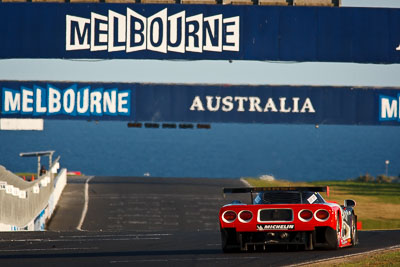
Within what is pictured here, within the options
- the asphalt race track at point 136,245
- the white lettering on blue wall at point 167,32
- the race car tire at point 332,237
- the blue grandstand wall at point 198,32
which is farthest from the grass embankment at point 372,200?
the race car tire at point 332,237

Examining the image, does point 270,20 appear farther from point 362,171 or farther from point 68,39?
point 362,171

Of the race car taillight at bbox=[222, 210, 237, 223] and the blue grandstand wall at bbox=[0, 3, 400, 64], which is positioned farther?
the blue grandstand wall at bbox=[0, 3, 400, 64]

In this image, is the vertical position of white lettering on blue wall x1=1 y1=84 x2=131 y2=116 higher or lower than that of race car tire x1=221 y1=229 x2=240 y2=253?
higher

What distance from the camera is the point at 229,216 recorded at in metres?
16.3

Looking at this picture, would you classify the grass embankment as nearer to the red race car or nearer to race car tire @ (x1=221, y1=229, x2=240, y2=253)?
the red race car

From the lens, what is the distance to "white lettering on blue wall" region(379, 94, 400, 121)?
50.8 m

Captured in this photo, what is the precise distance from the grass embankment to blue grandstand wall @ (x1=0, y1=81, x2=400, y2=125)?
5.31 meters

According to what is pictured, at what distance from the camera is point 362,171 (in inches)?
7844

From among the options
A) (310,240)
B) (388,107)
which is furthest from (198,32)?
(310,240)

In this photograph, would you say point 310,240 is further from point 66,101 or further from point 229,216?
point 66,101

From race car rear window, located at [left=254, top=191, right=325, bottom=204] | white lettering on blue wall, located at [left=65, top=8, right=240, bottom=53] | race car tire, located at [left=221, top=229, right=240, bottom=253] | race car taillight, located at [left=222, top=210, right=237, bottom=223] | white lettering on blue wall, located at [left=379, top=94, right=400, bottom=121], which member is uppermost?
white lettering on blue wall, located at [left=65, top=8, right=240, bottom=53]

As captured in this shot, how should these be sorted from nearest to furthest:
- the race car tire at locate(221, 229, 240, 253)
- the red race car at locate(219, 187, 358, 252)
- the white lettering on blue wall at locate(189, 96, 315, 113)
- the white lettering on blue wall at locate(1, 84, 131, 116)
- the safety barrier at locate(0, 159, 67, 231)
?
the red race car at locate(219, 187, 358, 252), the race car tire at locate(221, 229, 240, 253), the safety barrier at locate(0, 159, 67, 231), the white lettering on blue wall at locate(189, 96, 315, 113), the white lettering on blue wall at locate(1, 84, 131, 116)

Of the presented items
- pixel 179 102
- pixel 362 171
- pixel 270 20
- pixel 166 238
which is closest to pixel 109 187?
pixel 179 102

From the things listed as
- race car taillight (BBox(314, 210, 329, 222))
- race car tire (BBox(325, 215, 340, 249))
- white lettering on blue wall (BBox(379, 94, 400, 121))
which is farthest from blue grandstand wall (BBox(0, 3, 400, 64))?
race car taillight (BBox(314, 210, 329, 222))
